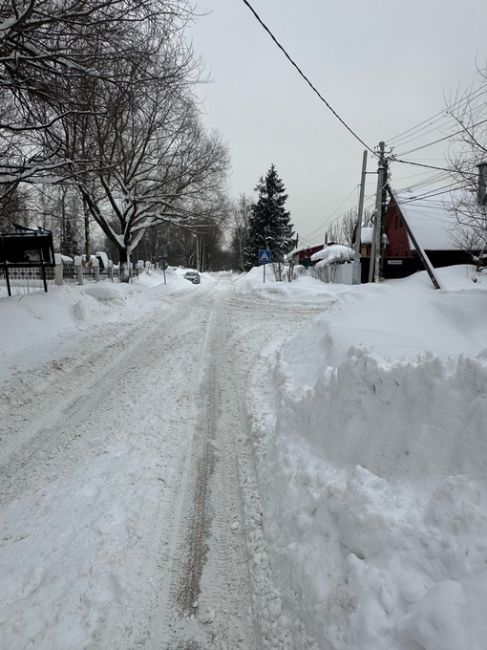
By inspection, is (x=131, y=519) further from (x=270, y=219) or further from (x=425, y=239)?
(x=270, y=219)

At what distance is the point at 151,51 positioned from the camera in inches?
228

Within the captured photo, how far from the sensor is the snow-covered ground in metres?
1.93

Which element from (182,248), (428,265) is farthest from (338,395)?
(182,248)

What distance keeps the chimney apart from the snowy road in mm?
12962

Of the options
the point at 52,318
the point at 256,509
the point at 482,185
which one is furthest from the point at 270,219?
the point at 256,509

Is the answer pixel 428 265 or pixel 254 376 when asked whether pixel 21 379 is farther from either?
pixel 428 265

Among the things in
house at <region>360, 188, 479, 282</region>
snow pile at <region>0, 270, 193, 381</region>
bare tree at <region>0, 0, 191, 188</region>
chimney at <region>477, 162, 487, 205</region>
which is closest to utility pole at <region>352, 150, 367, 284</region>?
house at <region>360, 188, 479, 282</region>

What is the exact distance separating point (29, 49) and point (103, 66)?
1.14m

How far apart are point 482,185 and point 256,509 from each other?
1585 centimetres

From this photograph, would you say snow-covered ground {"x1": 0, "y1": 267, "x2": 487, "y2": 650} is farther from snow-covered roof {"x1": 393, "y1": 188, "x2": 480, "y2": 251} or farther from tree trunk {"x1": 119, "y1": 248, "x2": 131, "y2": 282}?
snow-covered roof {"x1": 393, "y1": 188, "x2": 480, "y2": 251}

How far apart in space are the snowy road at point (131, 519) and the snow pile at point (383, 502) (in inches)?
12.7

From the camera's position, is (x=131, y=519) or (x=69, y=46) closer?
(x=131, y=519)

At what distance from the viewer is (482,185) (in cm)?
1373

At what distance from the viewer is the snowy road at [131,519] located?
2076 millimetres
